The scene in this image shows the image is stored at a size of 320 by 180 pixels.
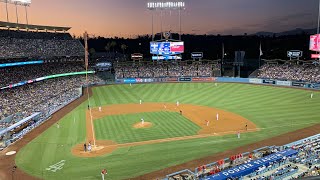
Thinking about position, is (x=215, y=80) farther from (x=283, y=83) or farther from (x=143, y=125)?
(x=143, y=125)

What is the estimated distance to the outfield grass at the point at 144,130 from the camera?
31406 mm

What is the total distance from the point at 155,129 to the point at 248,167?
15.1 metres

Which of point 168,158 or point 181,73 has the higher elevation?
point 181,73

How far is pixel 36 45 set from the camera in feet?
204

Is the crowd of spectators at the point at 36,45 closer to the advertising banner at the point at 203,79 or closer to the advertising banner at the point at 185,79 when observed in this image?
the advertising banner at the point at 185,79

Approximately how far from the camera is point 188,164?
78.2 feet

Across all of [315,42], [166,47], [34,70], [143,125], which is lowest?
[143,125]

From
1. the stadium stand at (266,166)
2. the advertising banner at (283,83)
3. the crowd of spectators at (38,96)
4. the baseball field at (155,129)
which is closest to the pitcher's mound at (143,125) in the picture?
the baseball field at (155,129)

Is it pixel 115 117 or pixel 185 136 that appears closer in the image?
pixel 185 136

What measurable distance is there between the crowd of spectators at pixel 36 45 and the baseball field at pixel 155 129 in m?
16.4

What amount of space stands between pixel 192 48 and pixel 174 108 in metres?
113

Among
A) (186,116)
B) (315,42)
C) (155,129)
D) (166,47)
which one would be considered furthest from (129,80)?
(315,42)

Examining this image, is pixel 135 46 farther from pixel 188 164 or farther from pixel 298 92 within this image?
pixel 188 164

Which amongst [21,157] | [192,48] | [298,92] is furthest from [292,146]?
[192,48]
